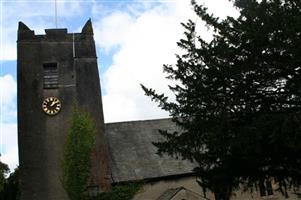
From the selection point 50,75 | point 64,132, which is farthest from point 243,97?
point 50,75

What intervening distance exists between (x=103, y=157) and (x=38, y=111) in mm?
4788

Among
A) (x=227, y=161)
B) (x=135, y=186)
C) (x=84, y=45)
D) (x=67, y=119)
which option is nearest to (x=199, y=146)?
(x=227, y=161)

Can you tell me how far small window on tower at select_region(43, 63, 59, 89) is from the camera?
3247 centimetres

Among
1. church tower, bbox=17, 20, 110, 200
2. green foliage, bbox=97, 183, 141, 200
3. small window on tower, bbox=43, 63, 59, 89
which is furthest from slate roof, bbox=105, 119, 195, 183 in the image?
small window on tower, bbox=43, 63, 59, 89

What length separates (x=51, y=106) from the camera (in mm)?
31938

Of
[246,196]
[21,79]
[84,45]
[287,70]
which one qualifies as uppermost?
[84,45]

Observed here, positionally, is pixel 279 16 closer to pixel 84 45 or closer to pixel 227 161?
pixel 227 161

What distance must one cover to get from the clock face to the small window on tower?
2.91ft

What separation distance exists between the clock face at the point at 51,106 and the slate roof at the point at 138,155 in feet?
13.8

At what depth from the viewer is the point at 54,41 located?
33.6 m

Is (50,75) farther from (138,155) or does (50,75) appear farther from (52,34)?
(138,155)

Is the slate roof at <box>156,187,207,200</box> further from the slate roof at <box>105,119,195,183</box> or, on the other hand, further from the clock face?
the clock face

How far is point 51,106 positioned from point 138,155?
6229 millimetres

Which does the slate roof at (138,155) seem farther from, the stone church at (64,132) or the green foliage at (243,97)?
the green foliage at (243,97)
